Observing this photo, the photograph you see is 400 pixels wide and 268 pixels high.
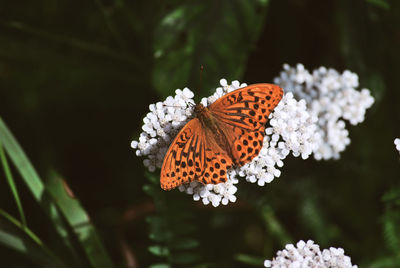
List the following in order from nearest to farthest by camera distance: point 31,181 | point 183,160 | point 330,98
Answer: point 183,160 → point 31,181 → point 330,98

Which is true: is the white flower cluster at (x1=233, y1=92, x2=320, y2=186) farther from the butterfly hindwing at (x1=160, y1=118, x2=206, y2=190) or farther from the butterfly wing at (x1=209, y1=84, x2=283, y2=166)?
the butterfly hindwing at (x1=160, y1=118, x2=206, y2=190)

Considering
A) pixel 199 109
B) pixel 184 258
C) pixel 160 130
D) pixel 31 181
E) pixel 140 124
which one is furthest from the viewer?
pixel 140 124

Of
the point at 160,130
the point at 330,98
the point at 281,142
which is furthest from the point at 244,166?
the point at 330,98

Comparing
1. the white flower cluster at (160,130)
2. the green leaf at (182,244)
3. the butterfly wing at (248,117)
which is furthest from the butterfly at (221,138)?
the green leaf at (182,244)

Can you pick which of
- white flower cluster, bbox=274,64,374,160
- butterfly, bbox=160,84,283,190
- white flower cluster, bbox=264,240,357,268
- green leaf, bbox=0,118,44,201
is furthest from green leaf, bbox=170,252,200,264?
white flower cluster, bbox=274,64,374,160

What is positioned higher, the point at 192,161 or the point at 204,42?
the point at 204,42

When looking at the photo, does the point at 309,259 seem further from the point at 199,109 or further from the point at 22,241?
the point at 22,241

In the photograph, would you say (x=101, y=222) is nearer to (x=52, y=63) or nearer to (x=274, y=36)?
(x=52, y=63)

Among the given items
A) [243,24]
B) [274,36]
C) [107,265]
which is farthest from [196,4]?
[107,265]

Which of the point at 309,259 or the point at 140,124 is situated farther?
the point at 140,124
